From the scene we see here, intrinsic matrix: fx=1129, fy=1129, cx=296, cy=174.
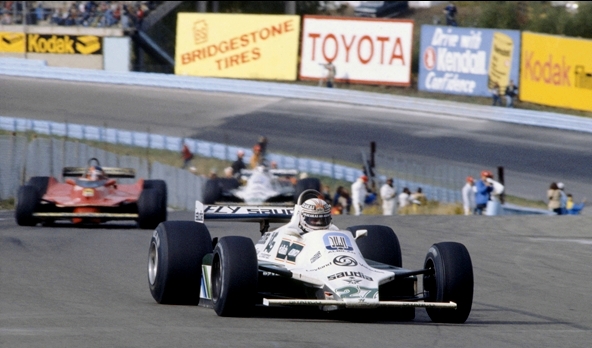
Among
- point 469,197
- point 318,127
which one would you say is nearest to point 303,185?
point 469,197

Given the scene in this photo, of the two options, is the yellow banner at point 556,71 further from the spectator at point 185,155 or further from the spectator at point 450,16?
the spectator at point 185,155

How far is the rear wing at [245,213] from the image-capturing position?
10.5 m

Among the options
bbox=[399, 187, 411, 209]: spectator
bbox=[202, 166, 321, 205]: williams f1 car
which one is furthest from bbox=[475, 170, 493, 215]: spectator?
bbox=[202, 166, 321, 205]: williams f1 car

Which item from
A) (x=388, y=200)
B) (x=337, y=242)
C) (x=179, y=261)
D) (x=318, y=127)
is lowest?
(x=388, y=200)

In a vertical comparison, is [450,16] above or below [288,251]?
above

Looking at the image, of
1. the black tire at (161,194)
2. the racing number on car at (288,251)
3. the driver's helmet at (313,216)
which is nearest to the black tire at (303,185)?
the black tire at (161,194)

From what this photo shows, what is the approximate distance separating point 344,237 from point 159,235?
1.69 metres

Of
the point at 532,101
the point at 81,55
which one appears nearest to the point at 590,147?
the point at 532,101

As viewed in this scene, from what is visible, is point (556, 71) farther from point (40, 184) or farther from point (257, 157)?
point (40, 184)

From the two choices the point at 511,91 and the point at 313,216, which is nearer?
the point at 313,216

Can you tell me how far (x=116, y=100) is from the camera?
1682 inches

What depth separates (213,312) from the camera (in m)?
9.23

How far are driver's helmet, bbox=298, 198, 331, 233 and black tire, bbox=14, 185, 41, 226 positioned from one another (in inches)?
347

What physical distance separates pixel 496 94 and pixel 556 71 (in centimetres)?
277
